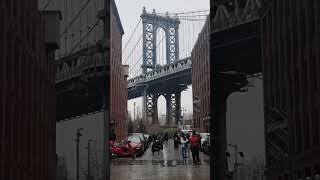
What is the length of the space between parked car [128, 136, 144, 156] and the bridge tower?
0.26 m

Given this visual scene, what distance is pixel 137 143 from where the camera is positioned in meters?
6.08

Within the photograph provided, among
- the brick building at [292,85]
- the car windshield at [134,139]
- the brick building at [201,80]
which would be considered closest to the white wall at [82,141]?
the car windshield at [134,139]

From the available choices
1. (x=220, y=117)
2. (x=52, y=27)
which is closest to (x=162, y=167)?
(x=220, y=117)

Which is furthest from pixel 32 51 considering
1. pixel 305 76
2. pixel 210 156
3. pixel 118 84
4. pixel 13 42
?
pixel 305 76

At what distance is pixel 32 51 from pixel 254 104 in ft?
8.65

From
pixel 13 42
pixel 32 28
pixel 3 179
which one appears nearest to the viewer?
pixel 3 179

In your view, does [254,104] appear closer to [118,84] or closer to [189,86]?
[189,86]

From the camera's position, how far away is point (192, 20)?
5.93m

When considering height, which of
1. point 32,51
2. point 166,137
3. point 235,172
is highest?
point 32,51

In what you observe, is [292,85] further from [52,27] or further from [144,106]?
[52,27]

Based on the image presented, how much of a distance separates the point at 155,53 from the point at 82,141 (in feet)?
4.17

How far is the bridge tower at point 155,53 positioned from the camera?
591 centimetres

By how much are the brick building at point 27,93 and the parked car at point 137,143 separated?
95 cm

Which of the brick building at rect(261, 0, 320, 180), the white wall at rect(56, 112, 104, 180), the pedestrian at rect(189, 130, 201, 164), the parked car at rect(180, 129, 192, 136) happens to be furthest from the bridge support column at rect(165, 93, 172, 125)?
the brick building at rect(261, 0, 320, 180)
